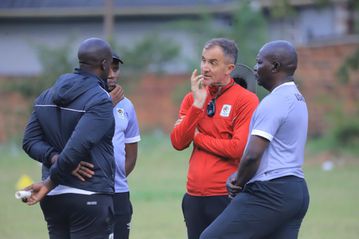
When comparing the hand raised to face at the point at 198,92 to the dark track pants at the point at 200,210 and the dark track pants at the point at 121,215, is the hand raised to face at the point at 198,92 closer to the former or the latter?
the dark track pants at the point at 200,210

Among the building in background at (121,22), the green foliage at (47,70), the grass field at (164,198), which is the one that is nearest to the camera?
the grass field at (164,198)

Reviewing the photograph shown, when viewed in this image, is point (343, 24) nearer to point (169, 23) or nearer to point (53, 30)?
point (169, 23)

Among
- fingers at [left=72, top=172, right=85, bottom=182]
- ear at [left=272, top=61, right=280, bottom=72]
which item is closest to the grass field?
fingers at [left=72, top=172, right=85, bottom=182]

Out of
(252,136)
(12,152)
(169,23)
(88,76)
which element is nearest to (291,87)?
(252,136)

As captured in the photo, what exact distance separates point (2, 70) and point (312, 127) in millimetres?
15695

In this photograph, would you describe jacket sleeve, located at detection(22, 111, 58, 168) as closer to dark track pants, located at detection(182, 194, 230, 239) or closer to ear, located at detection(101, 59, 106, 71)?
ear, located at detection(101, 59, 106, 71)

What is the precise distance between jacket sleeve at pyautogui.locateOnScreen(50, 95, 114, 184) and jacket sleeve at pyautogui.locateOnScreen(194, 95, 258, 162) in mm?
1011

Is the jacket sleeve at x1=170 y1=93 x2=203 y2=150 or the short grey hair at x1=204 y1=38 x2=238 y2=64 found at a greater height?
the short grey hair at x1=204 y1=38 x2=238 y2=64

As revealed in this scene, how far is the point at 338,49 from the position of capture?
3012 centimetres

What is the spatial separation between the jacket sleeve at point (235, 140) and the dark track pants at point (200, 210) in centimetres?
39

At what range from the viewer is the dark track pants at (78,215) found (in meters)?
6.28

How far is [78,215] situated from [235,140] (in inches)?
57.3

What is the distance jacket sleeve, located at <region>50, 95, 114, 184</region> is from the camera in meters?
6.13

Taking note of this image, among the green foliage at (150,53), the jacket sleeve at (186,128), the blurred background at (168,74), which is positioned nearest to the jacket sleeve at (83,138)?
the jacket sleeve at (186,128)
